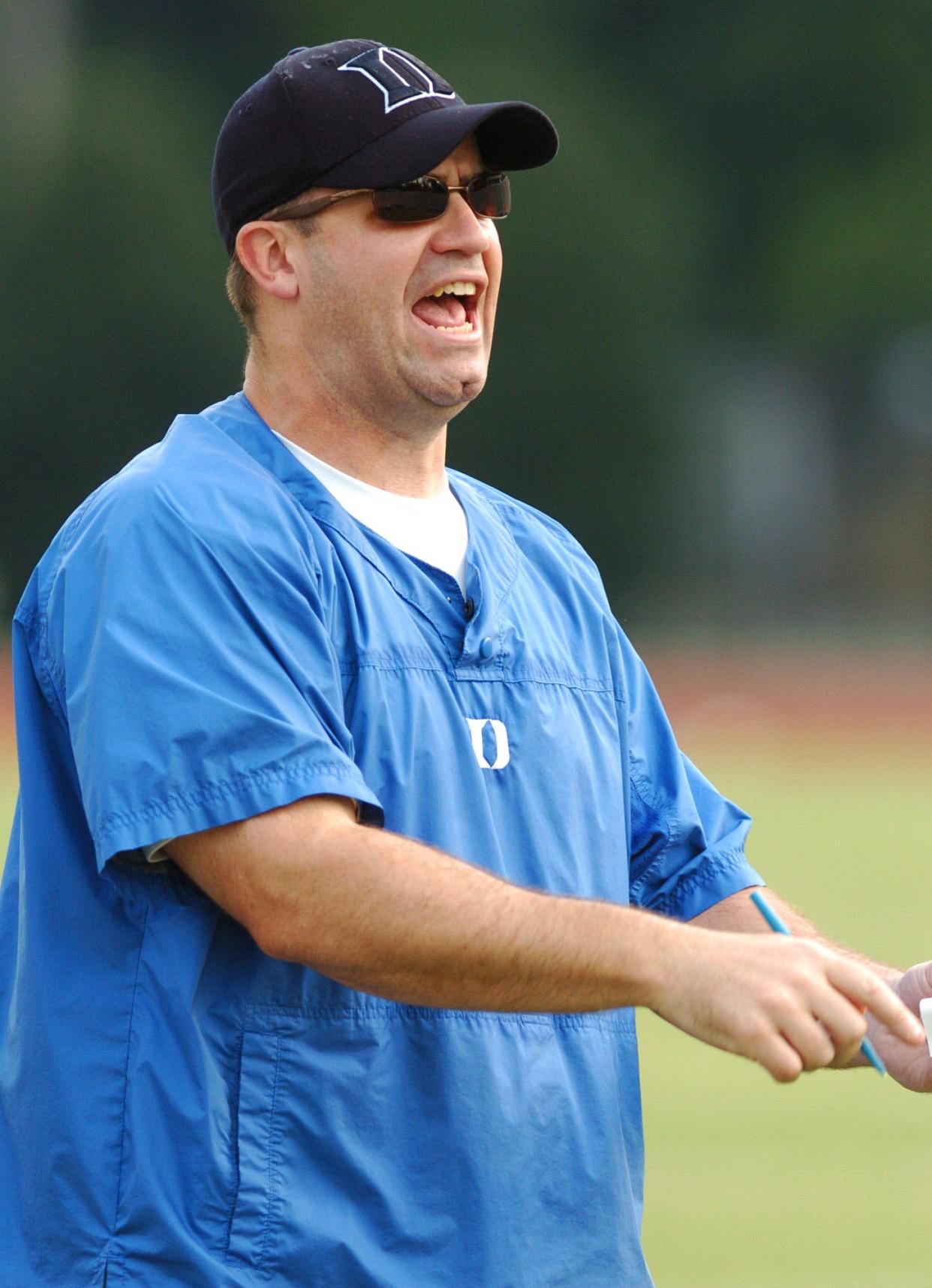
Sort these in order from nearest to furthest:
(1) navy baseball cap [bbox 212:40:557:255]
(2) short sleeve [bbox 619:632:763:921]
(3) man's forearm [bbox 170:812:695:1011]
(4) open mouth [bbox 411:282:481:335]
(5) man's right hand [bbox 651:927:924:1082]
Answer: (5) man's right hand [bbox 651:927:924:1082] < (3) man's forearm [bbox 170:812:695:1011] < (1) navy baseball cap [bbox 212:40:557:255] < (4) open mouth [bbox 411:282:481:335] < (2) short sleeve [bbox 619:632:763:921]

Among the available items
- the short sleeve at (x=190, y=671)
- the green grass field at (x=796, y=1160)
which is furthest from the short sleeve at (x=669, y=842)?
the green grass field at (x=796, y=1160)

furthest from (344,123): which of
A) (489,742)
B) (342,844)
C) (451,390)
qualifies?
(342,844)

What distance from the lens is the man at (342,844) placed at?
252 centimetres

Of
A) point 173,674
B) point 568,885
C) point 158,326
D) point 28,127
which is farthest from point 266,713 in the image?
point 28,127

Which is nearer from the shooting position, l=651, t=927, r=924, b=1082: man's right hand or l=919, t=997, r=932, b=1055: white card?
l=651, t=927, r=924, b=1082: man's right hand

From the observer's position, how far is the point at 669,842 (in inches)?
129

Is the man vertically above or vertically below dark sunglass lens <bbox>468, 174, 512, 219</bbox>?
below

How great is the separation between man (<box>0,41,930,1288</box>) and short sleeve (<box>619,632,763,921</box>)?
0.01 meters

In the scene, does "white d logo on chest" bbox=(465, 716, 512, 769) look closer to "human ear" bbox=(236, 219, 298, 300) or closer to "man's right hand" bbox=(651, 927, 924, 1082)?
"man's right hand" bbox=(651, 927, 924, 1082)

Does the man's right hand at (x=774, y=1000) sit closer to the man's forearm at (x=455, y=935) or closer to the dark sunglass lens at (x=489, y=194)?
the man's forearm at (x=455, y=935)

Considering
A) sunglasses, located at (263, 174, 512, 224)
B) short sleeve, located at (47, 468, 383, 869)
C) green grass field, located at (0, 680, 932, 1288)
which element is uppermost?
sunglasses, located at (263, 174, 512, 224)

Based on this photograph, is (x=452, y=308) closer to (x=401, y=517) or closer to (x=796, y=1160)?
(x=401, y=517)

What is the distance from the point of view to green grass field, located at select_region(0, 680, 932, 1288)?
6.36 m

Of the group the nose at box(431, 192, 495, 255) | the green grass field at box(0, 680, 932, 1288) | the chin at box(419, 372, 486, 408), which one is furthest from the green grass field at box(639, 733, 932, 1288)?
the nose at box(431, 192, 495, 255)
